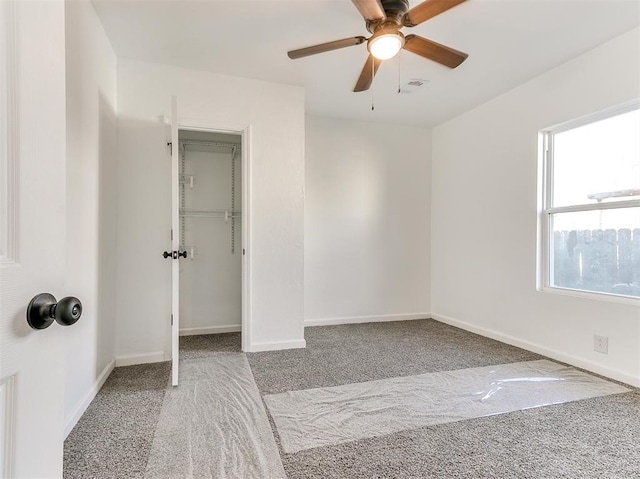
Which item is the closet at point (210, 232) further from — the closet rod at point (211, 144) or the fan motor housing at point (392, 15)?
the fan motor housing at point (392, 15)

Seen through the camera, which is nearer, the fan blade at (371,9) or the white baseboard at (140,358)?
the fan blade at (371,9)

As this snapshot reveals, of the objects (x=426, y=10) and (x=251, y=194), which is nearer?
(x=426, y=10)

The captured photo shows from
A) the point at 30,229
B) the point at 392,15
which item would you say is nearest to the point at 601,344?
the point at 392,15

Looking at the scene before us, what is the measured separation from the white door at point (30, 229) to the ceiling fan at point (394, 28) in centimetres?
154

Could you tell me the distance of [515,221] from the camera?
131 inches

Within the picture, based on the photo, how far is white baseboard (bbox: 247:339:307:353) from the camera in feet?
10.2

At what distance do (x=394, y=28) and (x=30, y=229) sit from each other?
1.98 m

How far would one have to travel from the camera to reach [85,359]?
2031 mm

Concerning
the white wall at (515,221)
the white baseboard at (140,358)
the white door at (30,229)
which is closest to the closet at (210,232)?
the white baseboard at (140,358)

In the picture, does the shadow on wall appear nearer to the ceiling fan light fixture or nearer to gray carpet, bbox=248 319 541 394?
gray carpet, bbox=248 319 541 394

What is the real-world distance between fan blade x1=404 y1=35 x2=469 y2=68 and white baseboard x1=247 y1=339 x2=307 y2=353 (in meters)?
2.66

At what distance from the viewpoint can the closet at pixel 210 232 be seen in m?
3.69

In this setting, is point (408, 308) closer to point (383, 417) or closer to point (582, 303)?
point (582, 303)

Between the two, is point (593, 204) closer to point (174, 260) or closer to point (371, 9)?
point (371, 9)
